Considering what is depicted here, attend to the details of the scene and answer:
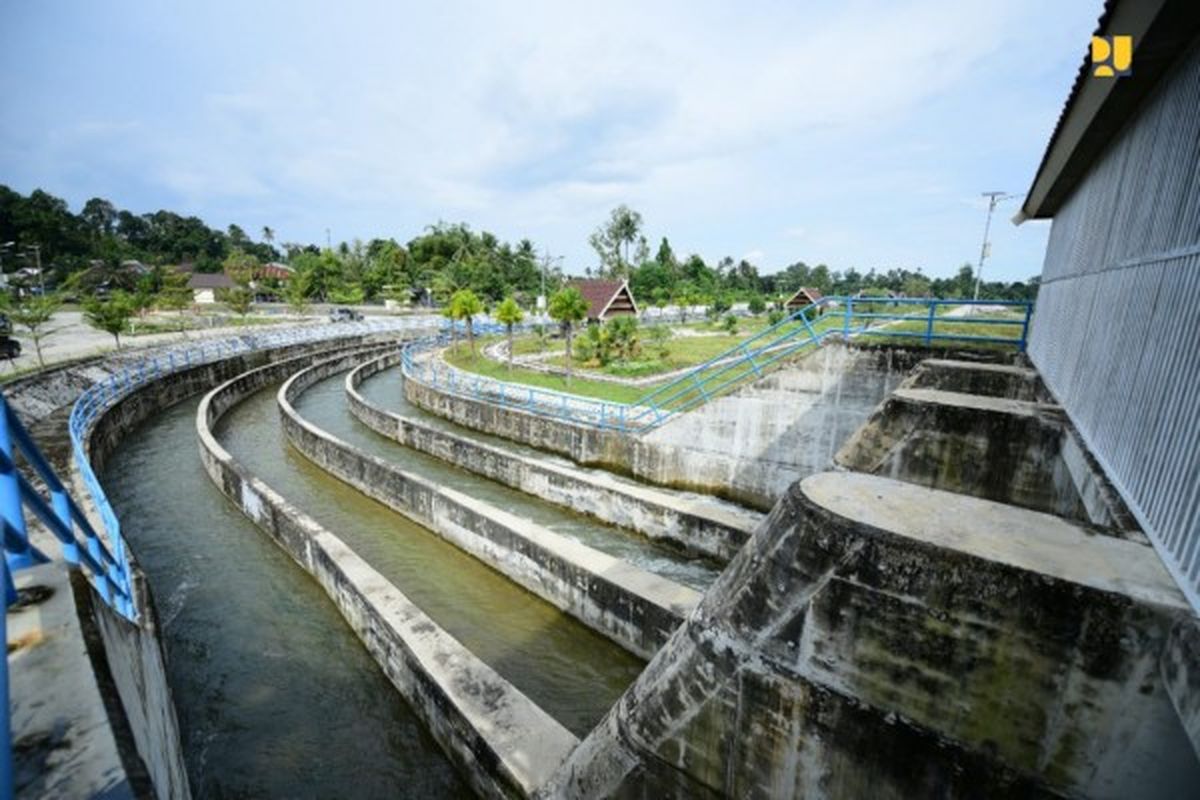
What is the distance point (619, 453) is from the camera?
45.3ft

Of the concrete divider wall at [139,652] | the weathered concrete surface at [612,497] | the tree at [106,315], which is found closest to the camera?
the concrete divider wall at [139,652]

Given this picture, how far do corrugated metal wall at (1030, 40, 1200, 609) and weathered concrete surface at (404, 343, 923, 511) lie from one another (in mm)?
3939

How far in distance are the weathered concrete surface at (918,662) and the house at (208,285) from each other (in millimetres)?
75616

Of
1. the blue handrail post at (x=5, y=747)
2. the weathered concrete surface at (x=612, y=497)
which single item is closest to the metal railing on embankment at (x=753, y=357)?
the weathered concrete surface at (x=612, y=497)

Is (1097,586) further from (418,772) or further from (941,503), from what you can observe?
(418,772)

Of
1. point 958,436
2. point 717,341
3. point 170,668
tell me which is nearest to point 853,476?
point 958,436

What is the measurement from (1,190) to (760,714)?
119 metres

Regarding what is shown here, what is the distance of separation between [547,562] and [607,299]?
33.9 meters

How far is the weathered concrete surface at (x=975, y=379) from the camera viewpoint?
8.23 meters

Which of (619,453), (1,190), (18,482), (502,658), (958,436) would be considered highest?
(1,190)

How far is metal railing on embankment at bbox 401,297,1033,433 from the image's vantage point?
10.8 m

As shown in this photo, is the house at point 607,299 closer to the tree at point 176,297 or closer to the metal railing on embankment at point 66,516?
the metal railing on embankment at point 66,516

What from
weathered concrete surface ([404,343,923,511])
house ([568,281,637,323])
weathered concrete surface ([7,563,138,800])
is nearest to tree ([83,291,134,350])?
weathered concrete surface ([404,343,923,511])

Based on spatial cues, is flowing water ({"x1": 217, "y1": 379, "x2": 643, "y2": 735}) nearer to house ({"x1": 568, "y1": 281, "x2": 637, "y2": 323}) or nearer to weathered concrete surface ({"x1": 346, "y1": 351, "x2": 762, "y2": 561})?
weathered concrete surface ({"x1": 346, "y1": 351, "x2": 762, "y2": 561})
